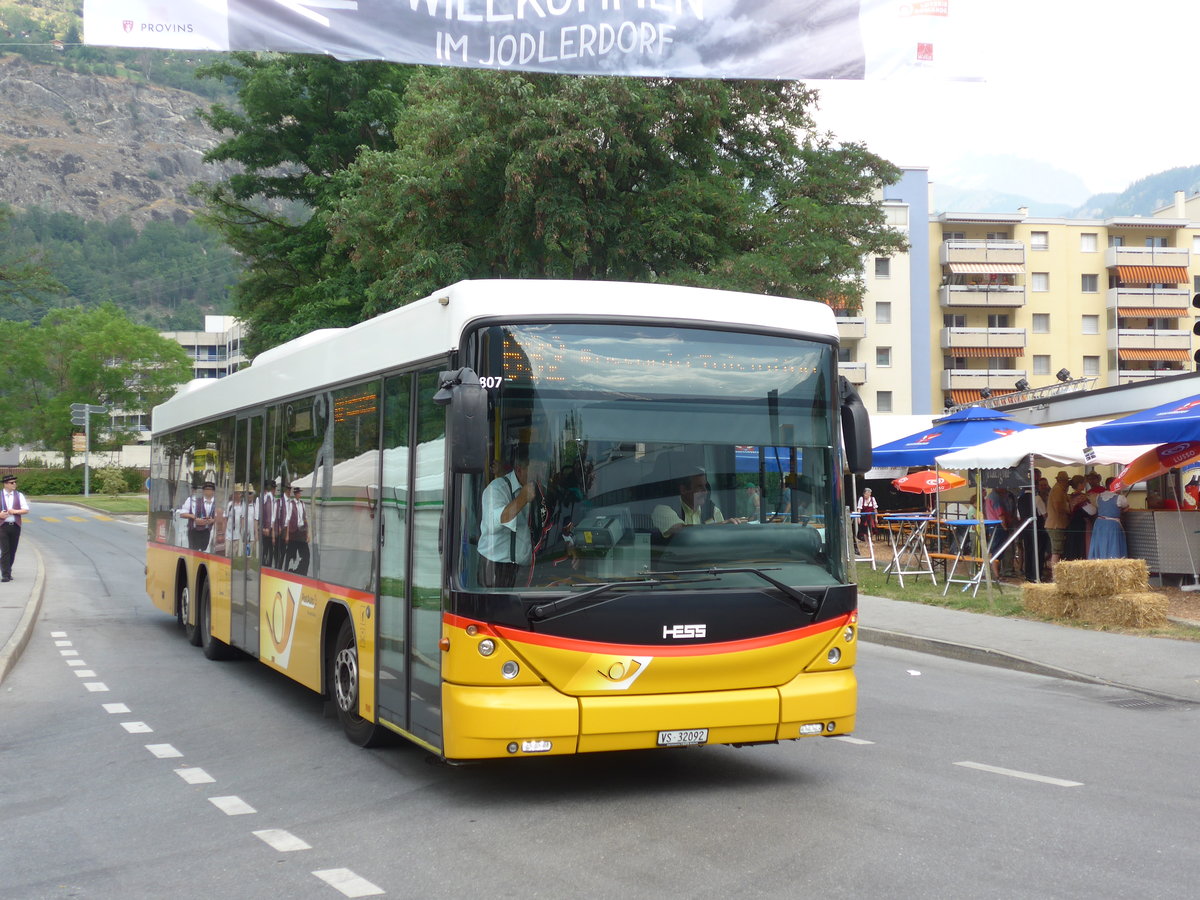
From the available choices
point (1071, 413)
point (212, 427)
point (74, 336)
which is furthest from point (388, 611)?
point (74, 336)

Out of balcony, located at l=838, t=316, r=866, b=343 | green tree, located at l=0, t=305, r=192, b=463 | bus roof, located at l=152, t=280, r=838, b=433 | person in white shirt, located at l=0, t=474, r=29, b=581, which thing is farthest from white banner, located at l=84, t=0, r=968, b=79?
green tree, located at l=0, t=305, r=192, b=463

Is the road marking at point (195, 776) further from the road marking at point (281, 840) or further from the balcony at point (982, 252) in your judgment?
the balcony at point (982, 252)

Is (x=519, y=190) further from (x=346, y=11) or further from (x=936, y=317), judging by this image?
(x=936, y=317)

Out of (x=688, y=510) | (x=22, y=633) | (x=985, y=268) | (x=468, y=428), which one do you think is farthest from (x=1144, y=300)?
(x=468, y=428)

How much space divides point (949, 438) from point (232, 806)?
16.5m

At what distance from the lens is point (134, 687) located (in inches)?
465

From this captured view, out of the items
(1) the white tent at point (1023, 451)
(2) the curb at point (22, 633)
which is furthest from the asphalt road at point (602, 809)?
(1) the white tent at point (1023, 451)

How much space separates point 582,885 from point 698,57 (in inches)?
242

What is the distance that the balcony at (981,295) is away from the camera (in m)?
80.3

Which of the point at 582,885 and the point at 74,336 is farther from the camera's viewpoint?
the point at 74,336

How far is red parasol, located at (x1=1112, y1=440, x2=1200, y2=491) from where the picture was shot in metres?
19.6

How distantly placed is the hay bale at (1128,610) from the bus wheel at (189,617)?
10.7 meters

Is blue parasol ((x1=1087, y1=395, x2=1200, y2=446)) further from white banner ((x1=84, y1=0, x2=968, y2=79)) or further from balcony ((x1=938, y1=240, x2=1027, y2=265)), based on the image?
balcony ((x1=938, y1=240, x2=1027, y2=265))

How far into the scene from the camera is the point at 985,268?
264 feet
